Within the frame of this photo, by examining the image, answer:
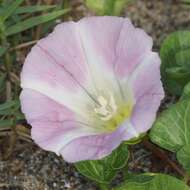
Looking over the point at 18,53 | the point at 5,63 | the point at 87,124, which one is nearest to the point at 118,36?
the point at 87,124

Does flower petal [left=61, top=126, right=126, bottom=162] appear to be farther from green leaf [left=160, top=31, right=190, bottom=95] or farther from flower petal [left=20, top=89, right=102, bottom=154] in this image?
green leaf [left=160, top=31, right=190, bottom=95]

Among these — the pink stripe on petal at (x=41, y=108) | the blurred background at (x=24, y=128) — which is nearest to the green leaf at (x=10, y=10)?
the blurred background at (x=24, y=128)

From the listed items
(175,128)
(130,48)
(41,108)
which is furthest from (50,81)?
(175,128)

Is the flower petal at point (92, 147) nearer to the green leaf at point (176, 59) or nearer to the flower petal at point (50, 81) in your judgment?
the flower petal at point (50, 81)

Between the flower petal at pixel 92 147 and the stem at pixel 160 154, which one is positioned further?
the stem at pixel 160 154

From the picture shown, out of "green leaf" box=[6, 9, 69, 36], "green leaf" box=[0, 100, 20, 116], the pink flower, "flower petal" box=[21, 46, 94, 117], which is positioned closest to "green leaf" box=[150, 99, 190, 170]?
the pink flower

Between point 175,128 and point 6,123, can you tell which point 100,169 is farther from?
point 6,123
